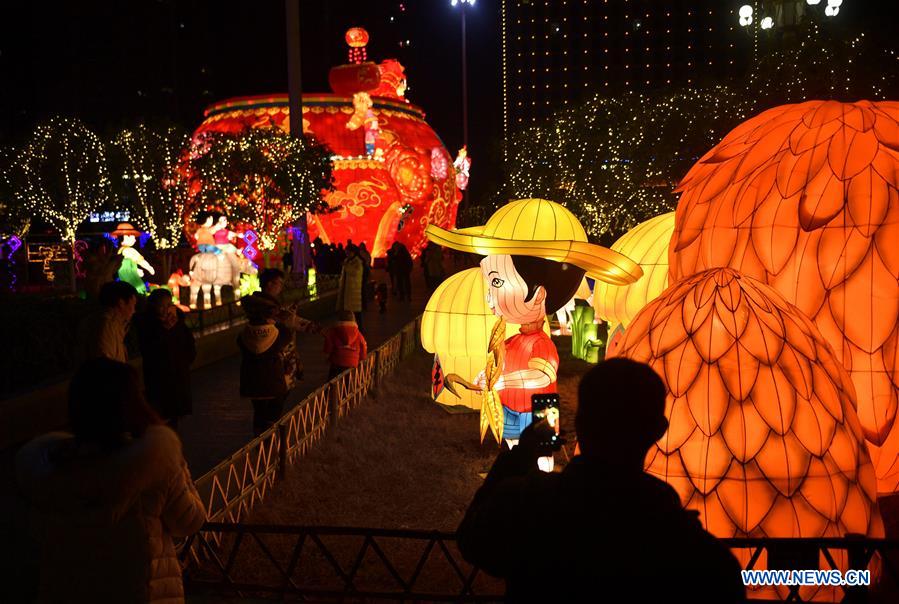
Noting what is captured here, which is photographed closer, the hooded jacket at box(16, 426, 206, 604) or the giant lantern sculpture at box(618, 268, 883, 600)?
the hooded jacket at box(16, 426, 206, 604)

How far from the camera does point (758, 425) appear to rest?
472cm

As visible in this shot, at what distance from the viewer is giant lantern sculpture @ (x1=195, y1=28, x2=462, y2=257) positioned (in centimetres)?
3409

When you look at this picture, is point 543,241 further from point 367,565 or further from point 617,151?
point 617,151

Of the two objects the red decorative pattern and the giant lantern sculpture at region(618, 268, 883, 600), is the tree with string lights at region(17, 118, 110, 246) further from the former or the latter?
the giant lantern sculpture at region(618, 268, 883, 600)

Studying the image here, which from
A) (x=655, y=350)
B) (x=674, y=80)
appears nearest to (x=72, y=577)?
(x=655, y=350)

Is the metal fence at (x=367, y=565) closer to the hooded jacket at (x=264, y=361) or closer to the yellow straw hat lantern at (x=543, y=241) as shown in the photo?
the hooded jacket at (x=264, y=361)

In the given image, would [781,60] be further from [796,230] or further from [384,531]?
[384,531]

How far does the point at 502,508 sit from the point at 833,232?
4340 millimetres

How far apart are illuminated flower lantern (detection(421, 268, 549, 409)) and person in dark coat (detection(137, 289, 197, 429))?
2.88 m

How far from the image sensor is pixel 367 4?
49000 millimetres

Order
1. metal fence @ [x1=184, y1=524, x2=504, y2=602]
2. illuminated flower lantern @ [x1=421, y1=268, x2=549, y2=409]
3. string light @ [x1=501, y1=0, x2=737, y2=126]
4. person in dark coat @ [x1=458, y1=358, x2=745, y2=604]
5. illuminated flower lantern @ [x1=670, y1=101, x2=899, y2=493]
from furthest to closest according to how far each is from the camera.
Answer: string light @ [x1=501, y1=0, x2=737, y2=126]
illuminated flower lantern @ [x1=421, y1=268, x2=549, y2=409]
illuminated flower lantern @ [x1=670, y1=101, x2=899, y2=493]
metal fence @ [x1=184, y1=524, x2=504, y2=602]
person in dark coat @ [x1=458, y1=358, x2=745, y2=604]

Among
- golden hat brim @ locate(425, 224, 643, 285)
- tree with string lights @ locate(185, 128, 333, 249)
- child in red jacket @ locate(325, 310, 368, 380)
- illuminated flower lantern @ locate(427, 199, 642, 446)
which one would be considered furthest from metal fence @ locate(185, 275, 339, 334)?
golden hat brim @ locate(425, 224, 643, 285)

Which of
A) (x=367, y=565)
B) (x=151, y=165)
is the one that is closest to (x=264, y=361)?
(x=367, y=565)

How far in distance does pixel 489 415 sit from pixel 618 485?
570cm
